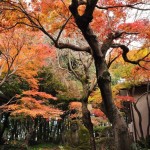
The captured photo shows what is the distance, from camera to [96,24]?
925 cm

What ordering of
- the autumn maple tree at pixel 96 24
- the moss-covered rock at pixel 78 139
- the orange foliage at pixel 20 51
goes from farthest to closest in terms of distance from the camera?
the moss-covered rock at pixel 78 139, the orange foliage at pixel 20 51, the autumn maple tree at pixel 96 24

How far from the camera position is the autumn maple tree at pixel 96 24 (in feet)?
21.1

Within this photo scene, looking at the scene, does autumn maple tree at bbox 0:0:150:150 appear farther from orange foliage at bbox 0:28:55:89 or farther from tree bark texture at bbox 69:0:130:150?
orange foliage at bbox 0:28:55:89

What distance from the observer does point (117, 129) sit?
6.61 metres

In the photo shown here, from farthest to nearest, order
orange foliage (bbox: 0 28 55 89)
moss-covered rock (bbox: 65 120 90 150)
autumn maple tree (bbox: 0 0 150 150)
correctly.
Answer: moss-covered rock (bbox: 65 120 90 150), orange foliage (bbox: 0 28 55 89), autumn maple tree (bbox: 0 0 150 150)

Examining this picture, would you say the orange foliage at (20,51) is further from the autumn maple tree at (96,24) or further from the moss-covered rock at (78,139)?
the moss-covered rock at (78,139)

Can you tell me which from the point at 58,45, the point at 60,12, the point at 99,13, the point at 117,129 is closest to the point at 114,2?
the point at 99,13

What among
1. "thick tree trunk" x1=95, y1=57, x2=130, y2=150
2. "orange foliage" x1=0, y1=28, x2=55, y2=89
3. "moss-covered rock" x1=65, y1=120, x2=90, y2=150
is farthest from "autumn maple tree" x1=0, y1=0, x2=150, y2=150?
"moss-covered rock" x1=65, y1=120, x2=90, y2=150

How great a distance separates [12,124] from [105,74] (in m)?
16.5

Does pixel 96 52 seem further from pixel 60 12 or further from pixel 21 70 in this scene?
pixel 21 70

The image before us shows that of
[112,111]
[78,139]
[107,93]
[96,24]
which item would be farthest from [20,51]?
[112,111]

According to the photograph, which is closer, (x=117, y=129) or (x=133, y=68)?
(x=117, y=129)

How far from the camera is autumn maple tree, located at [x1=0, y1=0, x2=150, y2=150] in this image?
6.44 metres

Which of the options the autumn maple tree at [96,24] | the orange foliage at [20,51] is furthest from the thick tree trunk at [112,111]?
the orange foliage at [20,51]
